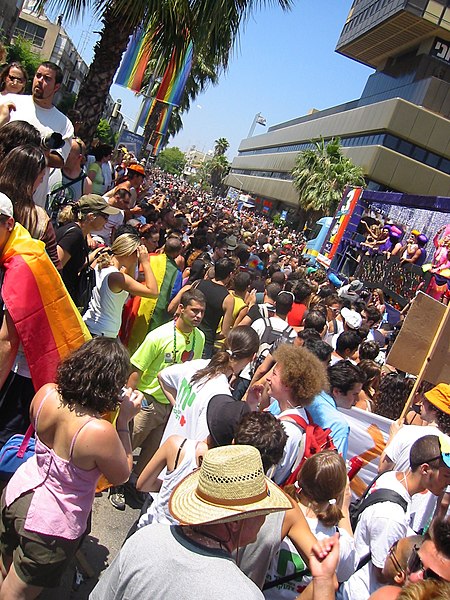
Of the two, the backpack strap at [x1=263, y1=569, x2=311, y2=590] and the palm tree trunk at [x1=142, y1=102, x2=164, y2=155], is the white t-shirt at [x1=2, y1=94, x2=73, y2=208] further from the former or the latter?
the palm tree trunk at [x1=142, y1=102, x2=164, y2=155]

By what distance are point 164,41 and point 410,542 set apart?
325 inches

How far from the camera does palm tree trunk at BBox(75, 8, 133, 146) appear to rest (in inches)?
336

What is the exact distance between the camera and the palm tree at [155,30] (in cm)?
819

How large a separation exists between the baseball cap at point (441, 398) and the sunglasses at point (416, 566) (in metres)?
1.78

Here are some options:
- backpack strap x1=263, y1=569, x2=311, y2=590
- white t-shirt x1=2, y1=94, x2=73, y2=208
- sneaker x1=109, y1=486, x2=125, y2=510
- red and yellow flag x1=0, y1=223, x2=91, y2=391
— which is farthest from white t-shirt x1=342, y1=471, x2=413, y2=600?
white t-shirt x1=2, y1=94, x2=73, y2=208

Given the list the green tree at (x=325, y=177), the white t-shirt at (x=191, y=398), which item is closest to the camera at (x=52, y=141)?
the white t-shirt at (x=191, y=398)

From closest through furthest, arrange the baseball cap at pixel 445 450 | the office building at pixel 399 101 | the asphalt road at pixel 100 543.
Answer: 1. the baseball cap at pixel 445 450
2. the asphalt road at pixel 100 543
3. the office building at pixel 399 101

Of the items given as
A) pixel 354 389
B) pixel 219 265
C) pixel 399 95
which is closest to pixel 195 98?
pixel 399 95

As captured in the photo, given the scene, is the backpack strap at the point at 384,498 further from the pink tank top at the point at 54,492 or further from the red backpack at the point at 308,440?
the pink tank top at the point at 54,492

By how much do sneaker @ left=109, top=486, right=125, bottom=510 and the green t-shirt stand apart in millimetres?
744

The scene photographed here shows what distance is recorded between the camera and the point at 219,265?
6.43 meters

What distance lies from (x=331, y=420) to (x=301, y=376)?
56cm

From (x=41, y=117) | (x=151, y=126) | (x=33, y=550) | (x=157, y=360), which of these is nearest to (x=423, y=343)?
(x=157, y=360)

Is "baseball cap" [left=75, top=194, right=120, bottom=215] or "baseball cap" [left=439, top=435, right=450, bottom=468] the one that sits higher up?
"baseball cap" [left=75, top=194, right=120, bottom=215]
